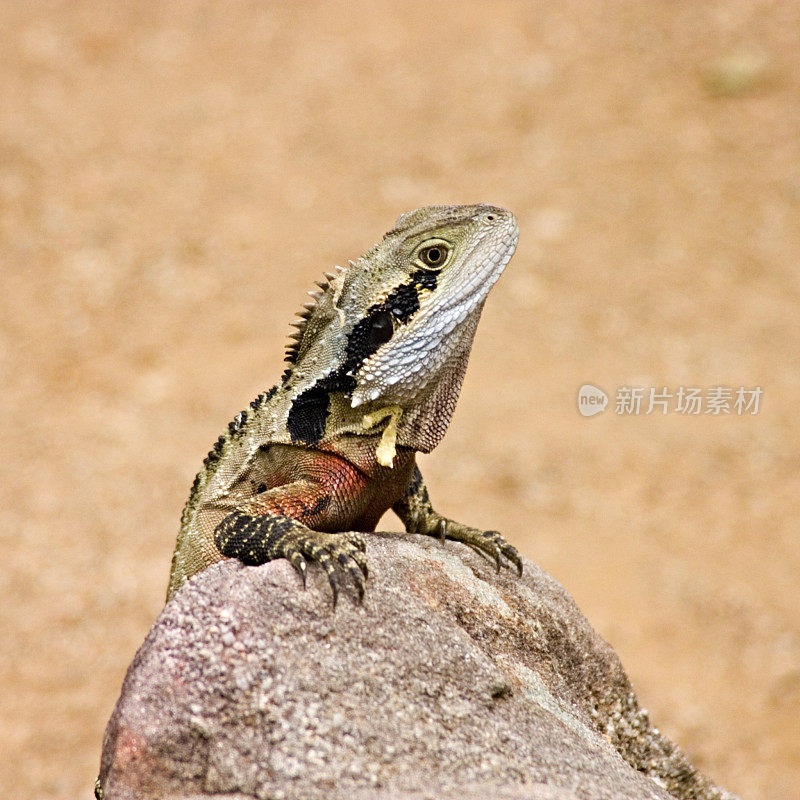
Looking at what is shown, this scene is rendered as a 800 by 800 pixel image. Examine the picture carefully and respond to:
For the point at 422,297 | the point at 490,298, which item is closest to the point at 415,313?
the point at 422,297

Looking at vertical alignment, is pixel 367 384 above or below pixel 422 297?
below

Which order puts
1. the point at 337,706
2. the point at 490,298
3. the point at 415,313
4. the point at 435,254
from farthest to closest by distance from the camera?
the point at 490,298, the point at 435,254, the point at 415,313, the point at 337,706

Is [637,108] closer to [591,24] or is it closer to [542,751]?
[591,24]

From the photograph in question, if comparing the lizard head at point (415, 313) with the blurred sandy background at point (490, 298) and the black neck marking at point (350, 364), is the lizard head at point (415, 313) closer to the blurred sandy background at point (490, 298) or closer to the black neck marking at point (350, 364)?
the black neck marking at point (350, 364)

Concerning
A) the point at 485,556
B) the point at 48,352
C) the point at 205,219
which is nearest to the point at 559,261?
the point at 205,219

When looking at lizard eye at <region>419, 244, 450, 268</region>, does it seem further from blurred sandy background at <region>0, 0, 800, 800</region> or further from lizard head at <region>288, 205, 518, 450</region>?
blurred sandy background at <region>0, 0, 800, 800</region>

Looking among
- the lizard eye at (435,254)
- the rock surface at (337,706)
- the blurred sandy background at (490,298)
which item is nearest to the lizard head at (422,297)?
the lizard eye at (435,254)

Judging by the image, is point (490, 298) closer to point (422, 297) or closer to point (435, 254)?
point (435, 254)

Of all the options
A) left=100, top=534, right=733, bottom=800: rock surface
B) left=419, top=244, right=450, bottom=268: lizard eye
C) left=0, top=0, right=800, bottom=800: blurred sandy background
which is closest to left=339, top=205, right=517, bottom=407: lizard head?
left=419, top=244, right=450, bottom=268: lizard eye
